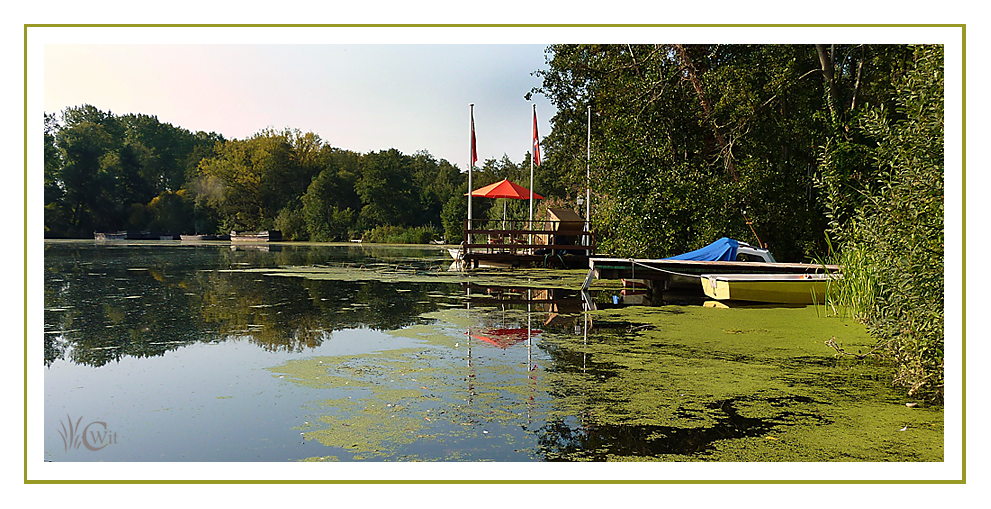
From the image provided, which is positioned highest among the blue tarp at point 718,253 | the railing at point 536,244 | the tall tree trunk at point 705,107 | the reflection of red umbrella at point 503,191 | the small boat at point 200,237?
the tall tree trunk at point 705,107

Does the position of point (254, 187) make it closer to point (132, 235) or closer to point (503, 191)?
point (132, 235)

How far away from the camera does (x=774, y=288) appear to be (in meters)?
10.9

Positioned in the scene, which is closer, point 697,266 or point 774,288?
point 774,288

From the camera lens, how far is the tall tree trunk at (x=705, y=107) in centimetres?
1597

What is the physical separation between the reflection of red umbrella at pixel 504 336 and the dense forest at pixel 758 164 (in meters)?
3.28

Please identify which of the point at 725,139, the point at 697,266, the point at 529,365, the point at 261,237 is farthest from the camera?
the point at 261,237

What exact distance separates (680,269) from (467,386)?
8.39 meters

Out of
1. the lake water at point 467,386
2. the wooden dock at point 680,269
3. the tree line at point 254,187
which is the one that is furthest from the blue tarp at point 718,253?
the tree line at point 254,187

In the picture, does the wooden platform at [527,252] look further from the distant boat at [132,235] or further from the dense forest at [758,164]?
the distant boat at [132,235]

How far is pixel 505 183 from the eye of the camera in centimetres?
2270

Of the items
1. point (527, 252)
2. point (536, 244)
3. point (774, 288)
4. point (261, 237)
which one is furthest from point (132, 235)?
point (774, 288)

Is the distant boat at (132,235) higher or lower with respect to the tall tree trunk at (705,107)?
lower

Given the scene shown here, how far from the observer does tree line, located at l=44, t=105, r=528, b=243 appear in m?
47.6
